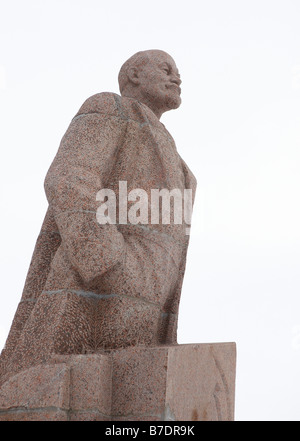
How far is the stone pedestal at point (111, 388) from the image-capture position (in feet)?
14.8

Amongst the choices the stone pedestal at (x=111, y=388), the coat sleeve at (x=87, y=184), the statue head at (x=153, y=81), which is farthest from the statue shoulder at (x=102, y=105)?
the stone pedestal at (x=111, y=388)

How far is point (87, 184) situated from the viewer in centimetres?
525

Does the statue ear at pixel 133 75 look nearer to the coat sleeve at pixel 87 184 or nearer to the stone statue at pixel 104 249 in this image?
the stone statue at pixel 104 249

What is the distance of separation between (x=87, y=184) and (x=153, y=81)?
1.47m

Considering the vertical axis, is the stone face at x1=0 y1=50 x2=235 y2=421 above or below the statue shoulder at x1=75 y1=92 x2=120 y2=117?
below

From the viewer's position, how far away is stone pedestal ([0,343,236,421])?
14.8ft

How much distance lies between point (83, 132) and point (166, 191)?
79 cm

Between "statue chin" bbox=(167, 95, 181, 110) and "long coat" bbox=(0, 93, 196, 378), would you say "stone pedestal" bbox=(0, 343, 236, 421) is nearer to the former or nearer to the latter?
"long coat" bbox=(0, 93, 196, 378)

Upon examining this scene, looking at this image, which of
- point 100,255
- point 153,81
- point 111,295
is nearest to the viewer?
point 100,255

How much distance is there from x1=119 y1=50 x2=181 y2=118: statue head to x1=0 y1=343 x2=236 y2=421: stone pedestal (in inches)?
91.5

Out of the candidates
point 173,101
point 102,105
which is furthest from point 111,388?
point 173,101

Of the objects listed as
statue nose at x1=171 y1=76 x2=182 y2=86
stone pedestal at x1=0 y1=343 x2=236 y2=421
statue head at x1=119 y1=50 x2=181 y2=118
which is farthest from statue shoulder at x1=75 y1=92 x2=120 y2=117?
stone pedestal at x1=0 y1=343 x2=236 y2=421

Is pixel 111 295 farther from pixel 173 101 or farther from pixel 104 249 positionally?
pixel 173 101
